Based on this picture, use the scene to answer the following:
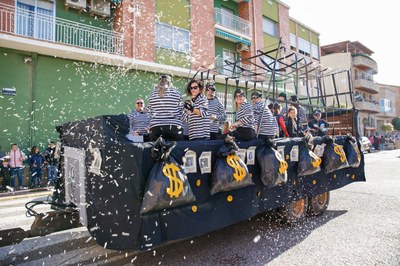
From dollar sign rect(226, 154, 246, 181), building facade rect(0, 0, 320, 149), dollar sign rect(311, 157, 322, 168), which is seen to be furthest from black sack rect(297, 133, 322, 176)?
building facade rect(0, 0, 320, 149)

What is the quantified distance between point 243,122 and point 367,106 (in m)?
39.3

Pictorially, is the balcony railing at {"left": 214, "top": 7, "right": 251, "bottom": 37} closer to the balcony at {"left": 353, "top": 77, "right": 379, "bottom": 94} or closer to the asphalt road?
the asphalt road

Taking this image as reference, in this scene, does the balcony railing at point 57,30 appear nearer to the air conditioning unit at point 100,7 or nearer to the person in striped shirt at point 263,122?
the air conditioning unit at point 100,7

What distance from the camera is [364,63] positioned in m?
38.7

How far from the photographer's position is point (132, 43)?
13.6 m

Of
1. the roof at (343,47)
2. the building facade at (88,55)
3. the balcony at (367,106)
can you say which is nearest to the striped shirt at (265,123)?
the building facade at (88,55)

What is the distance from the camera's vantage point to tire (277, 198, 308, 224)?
16.3 feet

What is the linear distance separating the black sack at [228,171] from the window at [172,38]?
12138 mm

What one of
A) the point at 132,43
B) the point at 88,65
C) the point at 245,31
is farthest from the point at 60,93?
the point at 245,31

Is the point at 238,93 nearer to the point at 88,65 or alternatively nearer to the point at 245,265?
the point at 245,265

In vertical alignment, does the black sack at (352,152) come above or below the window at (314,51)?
below

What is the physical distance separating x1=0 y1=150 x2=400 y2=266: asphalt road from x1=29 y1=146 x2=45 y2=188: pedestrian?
7022 millimetres

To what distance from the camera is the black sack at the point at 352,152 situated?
6.11 meters

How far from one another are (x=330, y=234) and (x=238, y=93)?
278 centimetres
